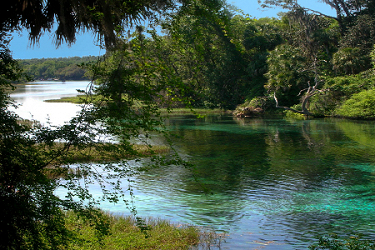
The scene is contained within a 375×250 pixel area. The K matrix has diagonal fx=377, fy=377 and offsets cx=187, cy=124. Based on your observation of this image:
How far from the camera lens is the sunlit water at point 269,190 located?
852 cm

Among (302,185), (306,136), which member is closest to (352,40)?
(306,136)

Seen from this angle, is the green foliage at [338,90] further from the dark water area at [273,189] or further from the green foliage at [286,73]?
the dark water area at [273,189]

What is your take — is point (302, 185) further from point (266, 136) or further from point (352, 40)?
point (352, 40)

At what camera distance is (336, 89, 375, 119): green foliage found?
3225 cm

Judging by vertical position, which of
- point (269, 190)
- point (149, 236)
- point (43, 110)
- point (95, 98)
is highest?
point (95, 98)

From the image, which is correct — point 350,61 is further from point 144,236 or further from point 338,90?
point 144,236

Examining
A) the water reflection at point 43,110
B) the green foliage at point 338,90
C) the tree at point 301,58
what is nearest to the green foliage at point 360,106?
the green foliage at point 338,90

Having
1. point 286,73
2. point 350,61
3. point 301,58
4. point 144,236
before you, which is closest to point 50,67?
point 286,73

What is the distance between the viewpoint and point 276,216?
369 inches

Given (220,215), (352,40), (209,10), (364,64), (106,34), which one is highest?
(352,40)

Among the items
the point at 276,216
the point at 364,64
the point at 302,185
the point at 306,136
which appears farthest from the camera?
the point at 364,64

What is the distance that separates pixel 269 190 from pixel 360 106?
24.9m

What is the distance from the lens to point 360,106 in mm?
33125

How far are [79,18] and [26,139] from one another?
1908 millimetres
